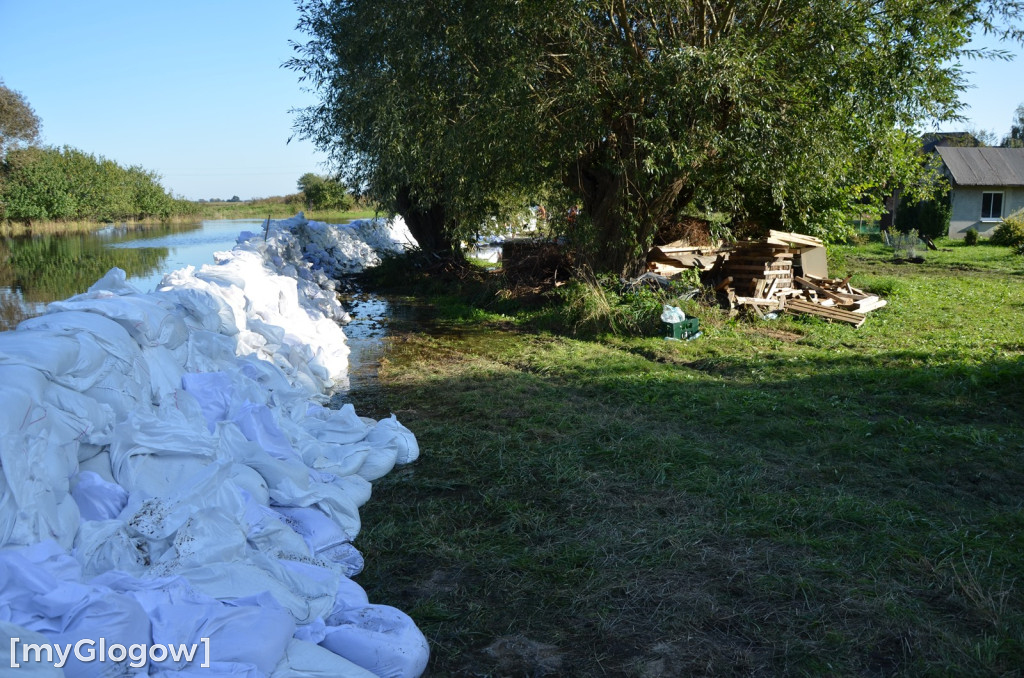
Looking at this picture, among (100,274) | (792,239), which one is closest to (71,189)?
(100,274)

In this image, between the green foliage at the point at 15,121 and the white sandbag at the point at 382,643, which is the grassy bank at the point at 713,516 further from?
the green foliage at the point at 15,121

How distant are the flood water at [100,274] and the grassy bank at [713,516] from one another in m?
3.04

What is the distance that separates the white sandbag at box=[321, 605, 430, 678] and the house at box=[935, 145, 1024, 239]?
30.1 meters

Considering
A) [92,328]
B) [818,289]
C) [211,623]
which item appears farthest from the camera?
[818,289]

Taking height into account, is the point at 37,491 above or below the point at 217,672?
above

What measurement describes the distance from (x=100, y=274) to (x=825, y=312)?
60.6 feet

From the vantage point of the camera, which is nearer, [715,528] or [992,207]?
[715,528]

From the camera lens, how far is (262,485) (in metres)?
4.05

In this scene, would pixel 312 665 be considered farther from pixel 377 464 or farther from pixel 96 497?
pixel 377 464

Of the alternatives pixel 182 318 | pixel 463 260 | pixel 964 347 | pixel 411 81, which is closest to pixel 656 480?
pixel 182 318

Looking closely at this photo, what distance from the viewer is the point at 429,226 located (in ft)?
60.8

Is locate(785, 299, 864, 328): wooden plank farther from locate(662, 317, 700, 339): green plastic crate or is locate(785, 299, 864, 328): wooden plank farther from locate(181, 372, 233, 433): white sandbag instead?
locate(181, 372, 233, 433): white sandbag

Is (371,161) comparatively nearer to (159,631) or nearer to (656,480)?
(656,480)

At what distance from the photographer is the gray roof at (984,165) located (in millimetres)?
27188
